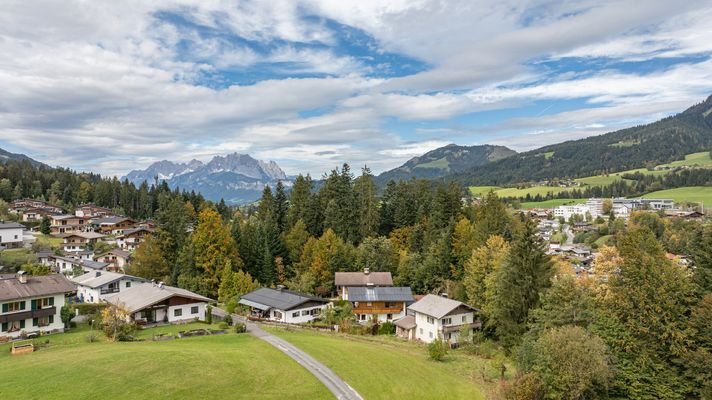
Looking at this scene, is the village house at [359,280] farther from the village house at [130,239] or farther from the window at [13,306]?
the village house at [130,239]

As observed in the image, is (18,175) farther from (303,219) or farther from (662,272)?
(662,272)

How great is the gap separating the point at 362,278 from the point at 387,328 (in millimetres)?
9848

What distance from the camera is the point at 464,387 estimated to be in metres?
31.3

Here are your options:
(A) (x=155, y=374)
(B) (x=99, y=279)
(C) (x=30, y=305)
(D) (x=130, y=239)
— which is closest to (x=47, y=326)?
(C) (x=30, y=305)

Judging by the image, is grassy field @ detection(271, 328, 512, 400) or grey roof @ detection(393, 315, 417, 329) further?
grey roof @ detection(393, 315, 417, 329)

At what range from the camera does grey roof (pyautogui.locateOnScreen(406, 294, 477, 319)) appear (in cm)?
4881

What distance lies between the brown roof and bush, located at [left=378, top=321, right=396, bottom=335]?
804 centimetres

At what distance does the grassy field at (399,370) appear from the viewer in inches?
1124

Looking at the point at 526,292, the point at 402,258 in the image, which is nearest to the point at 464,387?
the point at 526,292

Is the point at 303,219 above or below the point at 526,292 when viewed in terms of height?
above

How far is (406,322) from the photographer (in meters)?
53.4

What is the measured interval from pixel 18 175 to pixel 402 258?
12972 centimetres

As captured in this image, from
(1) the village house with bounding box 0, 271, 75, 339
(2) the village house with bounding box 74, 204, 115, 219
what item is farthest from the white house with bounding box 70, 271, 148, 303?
(2) the village house with bounding box 74, 204, 115, 219

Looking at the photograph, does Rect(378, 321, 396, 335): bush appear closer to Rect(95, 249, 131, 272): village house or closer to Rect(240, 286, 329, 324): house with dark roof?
Rect(240, 286, 329, 324): house with dark roof
